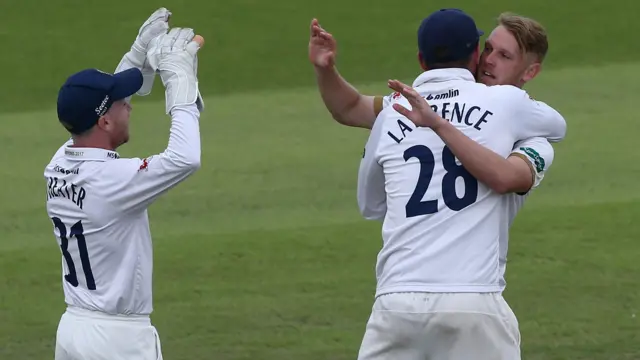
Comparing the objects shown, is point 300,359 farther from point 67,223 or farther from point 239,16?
point 239,16

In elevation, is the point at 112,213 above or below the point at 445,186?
below

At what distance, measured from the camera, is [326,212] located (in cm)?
923

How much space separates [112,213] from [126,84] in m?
0.55

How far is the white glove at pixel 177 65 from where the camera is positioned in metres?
4.80

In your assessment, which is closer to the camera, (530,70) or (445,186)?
(445,186)

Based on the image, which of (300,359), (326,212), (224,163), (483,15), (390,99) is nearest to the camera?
(390,99)

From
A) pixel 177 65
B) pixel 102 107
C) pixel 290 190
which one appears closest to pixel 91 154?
pixel 102 107

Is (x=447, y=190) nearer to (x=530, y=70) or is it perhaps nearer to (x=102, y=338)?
(x=530, y=70)

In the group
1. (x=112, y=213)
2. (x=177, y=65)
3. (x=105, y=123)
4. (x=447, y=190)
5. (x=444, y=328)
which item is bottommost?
(x=444, y=328)

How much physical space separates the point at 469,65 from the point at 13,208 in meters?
6.07

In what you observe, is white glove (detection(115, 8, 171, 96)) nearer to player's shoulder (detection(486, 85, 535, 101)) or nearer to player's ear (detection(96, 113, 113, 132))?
player's ear (detection(96, 113, 113, 132))

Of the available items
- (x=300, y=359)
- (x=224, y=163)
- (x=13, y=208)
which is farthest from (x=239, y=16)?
(x=300, y=359)

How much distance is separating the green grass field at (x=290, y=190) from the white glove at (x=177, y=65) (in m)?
2.46

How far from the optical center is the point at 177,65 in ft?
16.0
